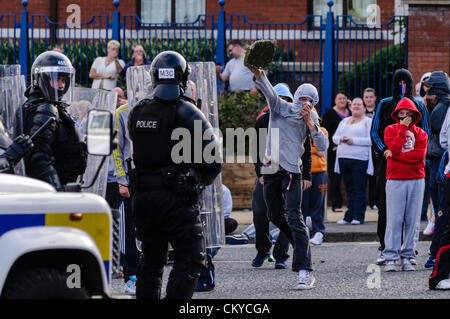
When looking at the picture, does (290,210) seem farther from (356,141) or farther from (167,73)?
(356,141)

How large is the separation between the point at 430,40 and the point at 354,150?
139 inches

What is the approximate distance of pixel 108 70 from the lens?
17.2m

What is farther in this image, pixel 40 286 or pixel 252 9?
pixel 252 9

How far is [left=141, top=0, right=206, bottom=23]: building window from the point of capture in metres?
24.1

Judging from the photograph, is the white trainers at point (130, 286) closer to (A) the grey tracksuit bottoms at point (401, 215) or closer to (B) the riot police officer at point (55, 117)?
(B) the riot police officer at point (55, 117)

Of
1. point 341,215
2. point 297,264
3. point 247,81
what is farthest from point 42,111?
point 247,81

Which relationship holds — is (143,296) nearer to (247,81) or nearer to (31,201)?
(31,201)

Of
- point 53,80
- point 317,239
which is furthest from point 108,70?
point 53,80

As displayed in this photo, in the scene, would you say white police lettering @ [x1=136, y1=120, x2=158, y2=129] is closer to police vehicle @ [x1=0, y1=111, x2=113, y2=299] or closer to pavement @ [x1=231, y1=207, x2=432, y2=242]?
police vehicle @ [x1=0, y1=111, x2=113, y2=299]

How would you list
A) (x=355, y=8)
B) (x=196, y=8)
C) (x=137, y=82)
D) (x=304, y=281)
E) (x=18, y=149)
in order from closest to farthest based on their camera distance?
(x=18, y=149) → (x=137, y=82) → (x=304, y=281) → (x=355, y=8) → (x=196, y=8)

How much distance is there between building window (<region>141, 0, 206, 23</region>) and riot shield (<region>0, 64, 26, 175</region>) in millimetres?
17683

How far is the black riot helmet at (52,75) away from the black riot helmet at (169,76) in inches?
25.1

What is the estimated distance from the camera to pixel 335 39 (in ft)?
58.2
